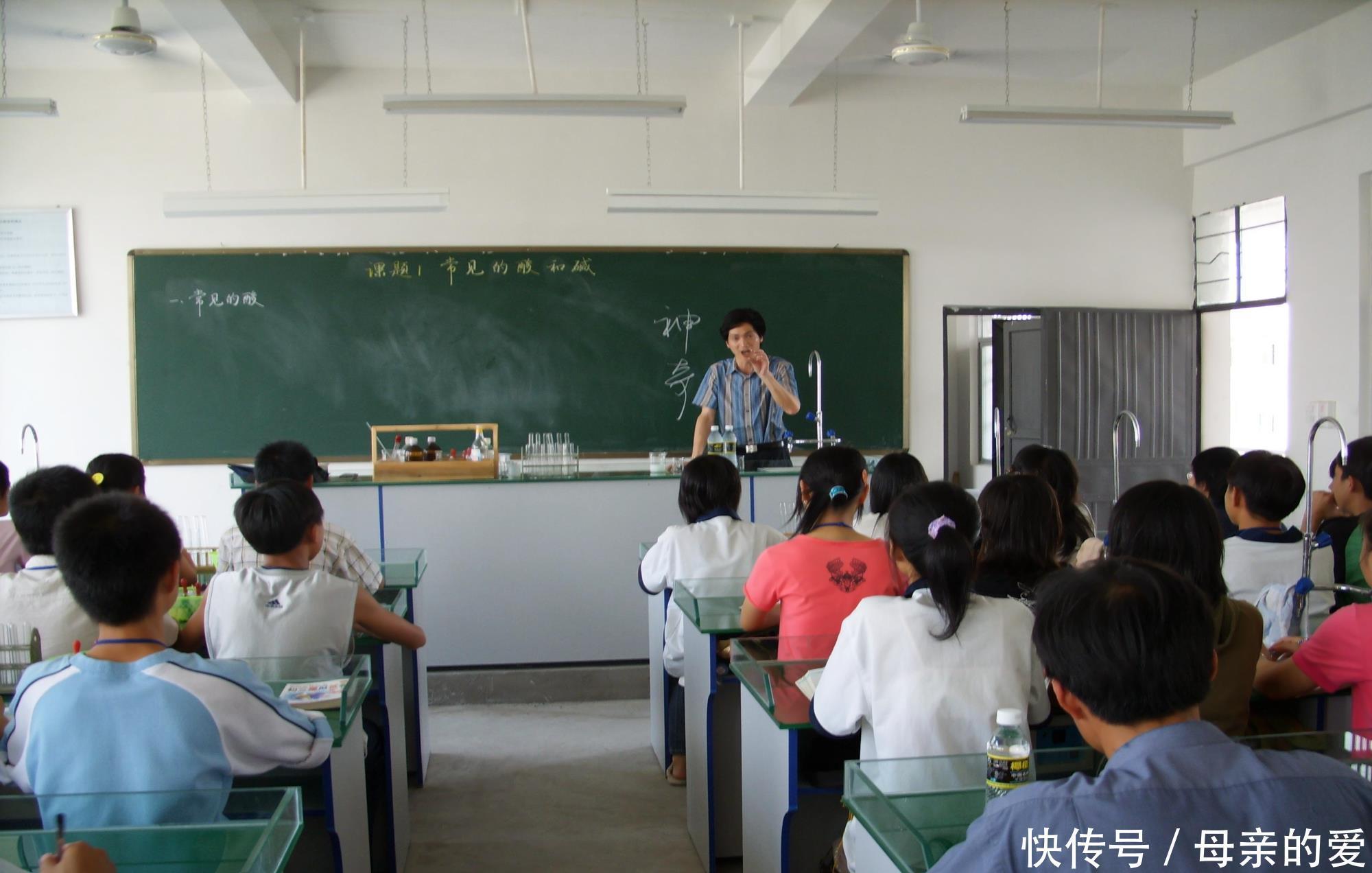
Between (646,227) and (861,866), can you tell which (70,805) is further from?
(646,227)

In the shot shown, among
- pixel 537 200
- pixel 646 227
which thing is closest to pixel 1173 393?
pixel 646 227

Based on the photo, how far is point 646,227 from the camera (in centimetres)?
626

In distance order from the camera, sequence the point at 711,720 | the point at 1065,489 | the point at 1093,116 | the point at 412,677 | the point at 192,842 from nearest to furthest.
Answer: the point at 192,842 < the point at 711,720 < the point at 1065,489 < the point at 412,677 < the point at 1093,116

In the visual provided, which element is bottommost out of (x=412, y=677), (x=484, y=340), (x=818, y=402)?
(x=412, y=677)

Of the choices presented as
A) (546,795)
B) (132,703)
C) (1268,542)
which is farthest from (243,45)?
(1268,542)

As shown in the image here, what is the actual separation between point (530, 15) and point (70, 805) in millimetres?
4664

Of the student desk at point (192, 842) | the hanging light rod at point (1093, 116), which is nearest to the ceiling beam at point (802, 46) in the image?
the hanging light rod at point (1093, 116)

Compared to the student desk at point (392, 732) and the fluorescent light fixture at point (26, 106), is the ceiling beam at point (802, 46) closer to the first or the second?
the student desk at point (392, 732)

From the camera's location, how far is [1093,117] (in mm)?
4949

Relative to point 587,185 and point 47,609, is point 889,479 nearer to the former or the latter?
point 47,609

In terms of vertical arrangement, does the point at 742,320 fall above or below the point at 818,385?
above

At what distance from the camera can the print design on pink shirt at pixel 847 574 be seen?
242 cm

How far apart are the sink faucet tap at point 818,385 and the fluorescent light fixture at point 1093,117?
1902mm

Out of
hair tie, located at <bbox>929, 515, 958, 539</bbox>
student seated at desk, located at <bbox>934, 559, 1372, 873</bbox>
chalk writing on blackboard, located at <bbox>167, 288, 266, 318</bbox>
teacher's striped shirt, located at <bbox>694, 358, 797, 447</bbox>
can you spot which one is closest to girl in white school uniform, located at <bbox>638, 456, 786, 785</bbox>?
hair tie, located at <bbox>929, 515, 958, 539</bbox>
